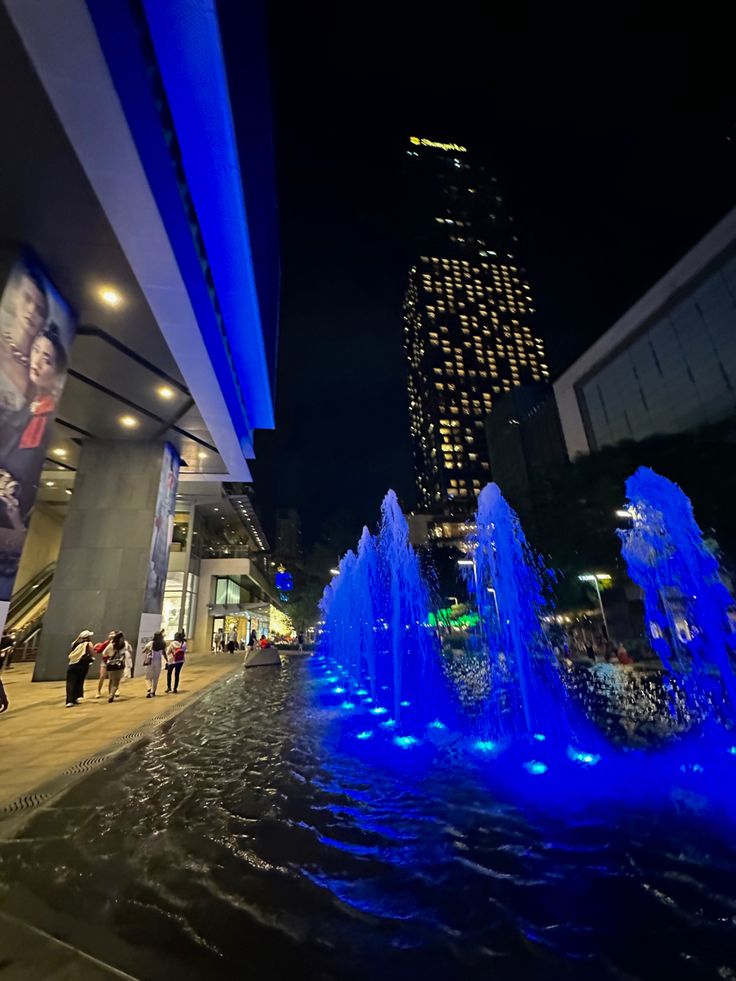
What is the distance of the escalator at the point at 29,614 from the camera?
25.3 m

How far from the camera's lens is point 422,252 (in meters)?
132

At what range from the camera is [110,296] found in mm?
12148

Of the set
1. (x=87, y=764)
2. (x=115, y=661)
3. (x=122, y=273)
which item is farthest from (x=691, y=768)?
(x=122, y=273)

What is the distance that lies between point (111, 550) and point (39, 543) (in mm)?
17640

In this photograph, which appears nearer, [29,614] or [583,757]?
[583,757]

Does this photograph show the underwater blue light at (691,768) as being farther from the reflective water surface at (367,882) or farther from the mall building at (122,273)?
the mall building at (122,273)

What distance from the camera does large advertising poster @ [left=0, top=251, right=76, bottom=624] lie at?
9.80 metres

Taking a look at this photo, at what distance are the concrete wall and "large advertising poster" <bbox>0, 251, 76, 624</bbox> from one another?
900 inches

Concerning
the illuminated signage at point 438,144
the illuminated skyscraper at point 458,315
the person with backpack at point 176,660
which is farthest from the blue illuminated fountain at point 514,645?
the illuminated signage at point 438,144

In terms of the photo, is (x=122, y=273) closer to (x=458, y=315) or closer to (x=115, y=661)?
(x=115, y=661)

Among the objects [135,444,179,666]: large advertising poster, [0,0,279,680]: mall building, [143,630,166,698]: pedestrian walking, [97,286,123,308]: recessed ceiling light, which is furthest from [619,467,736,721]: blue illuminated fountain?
[135,444,179,666]: large advertising poster

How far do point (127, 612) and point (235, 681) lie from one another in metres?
5.32

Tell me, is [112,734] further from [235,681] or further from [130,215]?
[130,215]

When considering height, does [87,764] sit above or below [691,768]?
above
